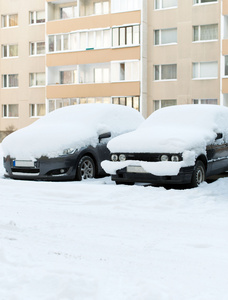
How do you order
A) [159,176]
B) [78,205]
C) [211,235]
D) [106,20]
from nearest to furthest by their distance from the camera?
[211,235], [78,205], [159,176], [106,20]

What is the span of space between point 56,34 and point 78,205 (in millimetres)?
35619

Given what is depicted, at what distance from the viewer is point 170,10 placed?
122 feet

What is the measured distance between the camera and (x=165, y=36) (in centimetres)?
3769

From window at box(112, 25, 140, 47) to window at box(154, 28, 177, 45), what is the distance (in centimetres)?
141

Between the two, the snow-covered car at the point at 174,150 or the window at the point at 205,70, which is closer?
the snow-covered car at the point at 174,150

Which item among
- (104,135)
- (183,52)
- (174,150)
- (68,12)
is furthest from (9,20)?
(174,150)

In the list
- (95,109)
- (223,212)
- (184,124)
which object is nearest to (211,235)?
(223,212)

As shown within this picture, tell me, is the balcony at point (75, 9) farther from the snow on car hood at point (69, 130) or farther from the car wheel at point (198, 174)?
the car wheel at point (198, 174)

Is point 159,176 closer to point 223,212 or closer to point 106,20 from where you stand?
point 223,212

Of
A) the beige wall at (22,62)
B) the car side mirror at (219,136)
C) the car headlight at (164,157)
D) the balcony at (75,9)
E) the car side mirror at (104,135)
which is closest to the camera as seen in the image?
the car headlight at (164,157)

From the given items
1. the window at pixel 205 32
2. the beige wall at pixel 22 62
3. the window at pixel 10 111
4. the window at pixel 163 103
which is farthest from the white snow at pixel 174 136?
the window at pixel 10 111

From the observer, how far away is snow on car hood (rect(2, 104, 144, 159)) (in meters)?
10.1

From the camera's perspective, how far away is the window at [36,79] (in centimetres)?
4400

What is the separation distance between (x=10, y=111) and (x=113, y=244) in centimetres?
4121
